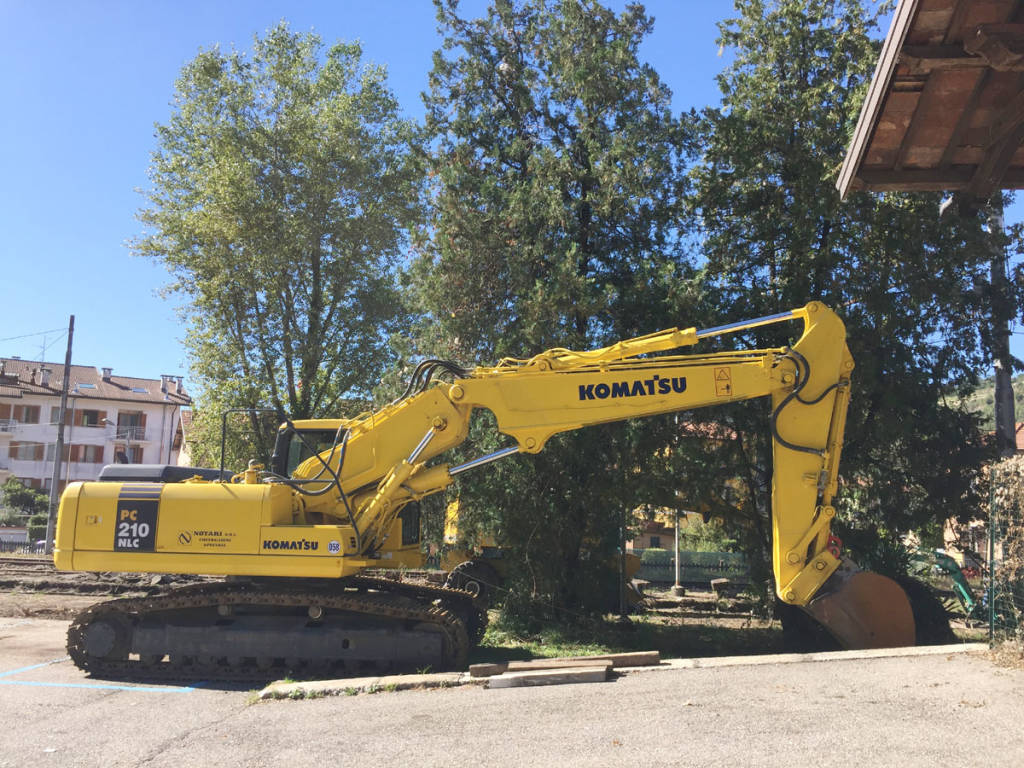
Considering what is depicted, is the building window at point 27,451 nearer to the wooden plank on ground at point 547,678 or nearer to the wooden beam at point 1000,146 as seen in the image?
the wooden plank on ground at point 547,678

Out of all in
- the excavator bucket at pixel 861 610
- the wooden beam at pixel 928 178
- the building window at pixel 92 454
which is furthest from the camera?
the building window at pixel 92 454

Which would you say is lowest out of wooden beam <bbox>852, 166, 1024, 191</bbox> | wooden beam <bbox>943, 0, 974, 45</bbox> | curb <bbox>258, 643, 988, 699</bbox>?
curb <bbox>258, 643, 988, 699</bbox>

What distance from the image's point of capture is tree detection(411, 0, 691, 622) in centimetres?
1352

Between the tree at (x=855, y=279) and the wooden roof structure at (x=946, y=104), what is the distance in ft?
21.8

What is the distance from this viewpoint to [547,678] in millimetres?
7883

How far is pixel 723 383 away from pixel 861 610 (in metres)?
3.06

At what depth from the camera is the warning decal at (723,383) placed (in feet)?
29.8

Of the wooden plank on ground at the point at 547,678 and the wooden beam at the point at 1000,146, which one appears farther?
the wooden plank on ground at the point at 547,678

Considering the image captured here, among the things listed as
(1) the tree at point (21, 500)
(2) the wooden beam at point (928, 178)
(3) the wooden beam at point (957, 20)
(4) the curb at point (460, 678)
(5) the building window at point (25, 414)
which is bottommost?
(4) the curb at point (460, 678)

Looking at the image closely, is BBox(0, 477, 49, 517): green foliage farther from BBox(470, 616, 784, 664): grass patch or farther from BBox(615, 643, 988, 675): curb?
BBox(615, 643, 988, 675): curb

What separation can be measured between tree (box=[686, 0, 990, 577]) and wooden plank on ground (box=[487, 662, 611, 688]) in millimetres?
6109

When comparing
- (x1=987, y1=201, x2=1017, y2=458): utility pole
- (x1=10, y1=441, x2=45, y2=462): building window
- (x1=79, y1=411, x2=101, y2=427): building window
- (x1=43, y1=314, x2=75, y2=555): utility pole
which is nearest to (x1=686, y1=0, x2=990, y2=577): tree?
(x1=987, y1=201, x2=1017, y2=458): utility pole

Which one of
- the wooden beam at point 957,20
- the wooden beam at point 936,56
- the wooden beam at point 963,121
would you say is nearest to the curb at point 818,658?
the wooden beam at point 963,121

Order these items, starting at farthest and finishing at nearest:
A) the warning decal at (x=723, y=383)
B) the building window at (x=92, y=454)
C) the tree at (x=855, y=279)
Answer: the building window at (x=92, y=454) < the tree at (x=855, y=279) < the warning decal at (x=723, y=383)
